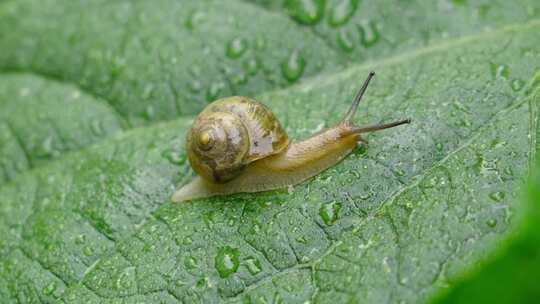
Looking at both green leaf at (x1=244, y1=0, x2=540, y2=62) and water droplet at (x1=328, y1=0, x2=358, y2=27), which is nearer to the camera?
green leaf at (x1=244, y1=0, x2=540, y2=62)

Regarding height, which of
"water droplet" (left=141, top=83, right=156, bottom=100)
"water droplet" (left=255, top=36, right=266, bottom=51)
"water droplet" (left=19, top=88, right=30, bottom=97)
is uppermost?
"water droplet" (left=255, top=36, right=266, bottom=51)

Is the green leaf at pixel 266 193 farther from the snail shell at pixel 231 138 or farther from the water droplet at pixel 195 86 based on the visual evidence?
the snail shell at pixel 231 138

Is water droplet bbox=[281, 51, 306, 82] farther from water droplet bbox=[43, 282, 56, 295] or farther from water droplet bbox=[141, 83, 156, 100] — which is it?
water droplet bbox=[43, 282, 56, 295]

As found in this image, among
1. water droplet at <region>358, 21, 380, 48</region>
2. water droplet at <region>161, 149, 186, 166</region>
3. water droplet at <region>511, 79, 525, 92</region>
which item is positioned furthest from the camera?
water droplet at <region>358, 21, 380, 48</region>

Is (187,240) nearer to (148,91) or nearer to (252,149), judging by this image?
(252,149)

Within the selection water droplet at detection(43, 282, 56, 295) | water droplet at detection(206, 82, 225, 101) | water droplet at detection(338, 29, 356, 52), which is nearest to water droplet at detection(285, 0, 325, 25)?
water droplet at detection(338, 29, 356, 52)

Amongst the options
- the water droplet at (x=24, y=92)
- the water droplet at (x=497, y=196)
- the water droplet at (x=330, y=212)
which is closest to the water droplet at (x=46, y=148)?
the water droplet at (x=24, y=92)

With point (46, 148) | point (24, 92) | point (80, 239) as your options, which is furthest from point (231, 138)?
point (24, 92)

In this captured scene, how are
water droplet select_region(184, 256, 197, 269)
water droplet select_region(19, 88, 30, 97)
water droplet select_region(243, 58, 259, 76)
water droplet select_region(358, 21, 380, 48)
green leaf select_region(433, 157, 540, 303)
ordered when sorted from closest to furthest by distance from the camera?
green leaf select_region(433, 157, 540, 303) → water droplet select_region(184, 256, 197, 269) → water droplet select_region(358, 21, 380, 48) → water droplet select_region(243, 58, 259, 76) → water droplet select_region(19, 88, 30, 97)

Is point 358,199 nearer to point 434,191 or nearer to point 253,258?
point 434,191
